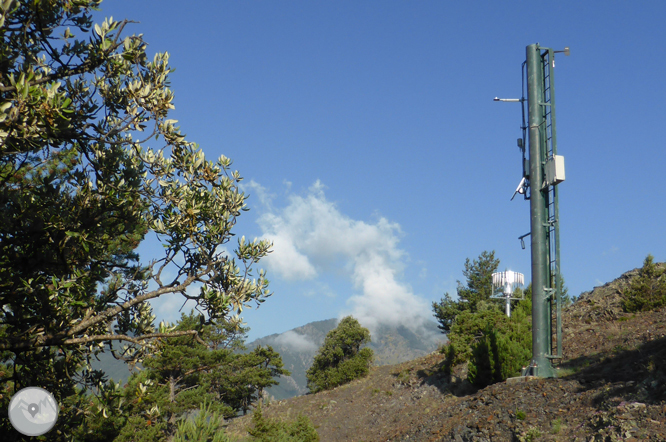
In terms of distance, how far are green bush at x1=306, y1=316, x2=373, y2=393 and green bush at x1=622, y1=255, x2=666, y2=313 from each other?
20138mm

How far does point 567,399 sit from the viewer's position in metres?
12.8

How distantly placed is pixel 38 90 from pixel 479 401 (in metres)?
14.0

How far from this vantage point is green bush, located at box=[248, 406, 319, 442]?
15680 millimetres

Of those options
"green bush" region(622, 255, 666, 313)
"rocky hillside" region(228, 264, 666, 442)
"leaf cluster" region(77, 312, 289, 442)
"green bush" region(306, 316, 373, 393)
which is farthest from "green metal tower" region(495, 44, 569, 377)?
"green bush" region(306, 316, 373, 393)

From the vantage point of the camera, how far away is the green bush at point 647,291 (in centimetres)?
2150

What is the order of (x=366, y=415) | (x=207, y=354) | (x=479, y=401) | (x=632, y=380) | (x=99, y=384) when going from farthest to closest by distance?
(x=207, y=354)
(x=366, y=415)
(x=479, y=401)
(x=632, y=380)
(x=99, y=384)

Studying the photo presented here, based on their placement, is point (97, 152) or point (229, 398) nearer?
point (97, 152)

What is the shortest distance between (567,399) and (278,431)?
8.75m

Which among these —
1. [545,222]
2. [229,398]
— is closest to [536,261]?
[545,222]

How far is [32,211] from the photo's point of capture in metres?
7.21

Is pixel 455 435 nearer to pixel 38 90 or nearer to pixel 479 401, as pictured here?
pixel 479 401

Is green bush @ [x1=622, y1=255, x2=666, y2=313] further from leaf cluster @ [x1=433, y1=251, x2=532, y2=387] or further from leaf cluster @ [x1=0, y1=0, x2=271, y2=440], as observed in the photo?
leaf cluster @ [x1=0, y1=0, x2=271, y2=440]

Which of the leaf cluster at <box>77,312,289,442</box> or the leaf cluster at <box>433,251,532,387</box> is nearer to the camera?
the leaf cluster at <box>433,251,532,387</box>

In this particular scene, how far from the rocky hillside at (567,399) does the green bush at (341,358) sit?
9.68m
